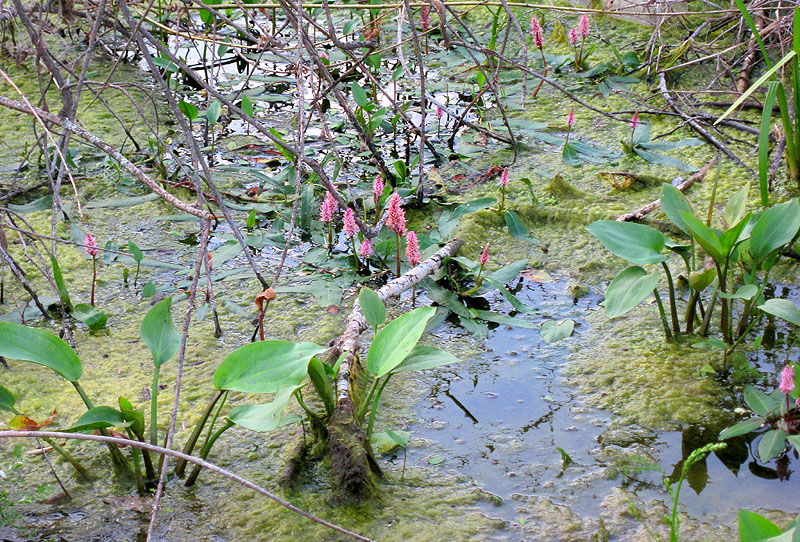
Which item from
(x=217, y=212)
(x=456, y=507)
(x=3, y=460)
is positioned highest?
(x=217, y=212)

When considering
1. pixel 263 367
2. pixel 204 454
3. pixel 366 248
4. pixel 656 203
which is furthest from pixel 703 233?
pixel 204 454

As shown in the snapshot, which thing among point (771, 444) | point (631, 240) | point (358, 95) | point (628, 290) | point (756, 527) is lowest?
point (771, 444)

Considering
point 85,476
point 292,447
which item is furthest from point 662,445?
point 85,476

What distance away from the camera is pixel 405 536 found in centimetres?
138

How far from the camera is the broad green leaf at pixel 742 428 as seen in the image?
149cm

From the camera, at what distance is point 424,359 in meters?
1.52

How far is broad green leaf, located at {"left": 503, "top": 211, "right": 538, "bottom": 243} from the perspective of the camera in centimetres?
243

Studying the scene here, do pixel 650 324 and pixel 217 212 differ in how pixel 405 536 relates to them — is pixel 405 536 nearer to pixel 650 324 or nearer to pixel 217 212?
pixel 650 324

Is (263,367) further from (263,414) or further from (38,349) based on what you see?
(38,349)

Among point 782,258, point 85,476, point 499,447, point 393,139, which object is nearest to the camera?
point 85,476

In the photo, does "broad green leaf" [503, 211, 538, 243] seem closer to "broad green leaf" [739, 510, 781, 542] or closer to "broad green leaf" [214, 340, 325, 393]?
"broad green leaf" [214, 340, 325, 393]

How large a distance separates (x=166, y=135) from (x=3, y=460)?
1.84 meters

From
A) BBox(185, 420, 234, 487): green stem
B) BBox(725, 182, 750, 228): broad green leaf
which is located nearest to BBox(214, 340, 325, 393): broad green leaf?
BBox(185, 420, 234, 487): green stem

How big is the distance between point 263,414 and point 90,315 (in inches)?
35.6
